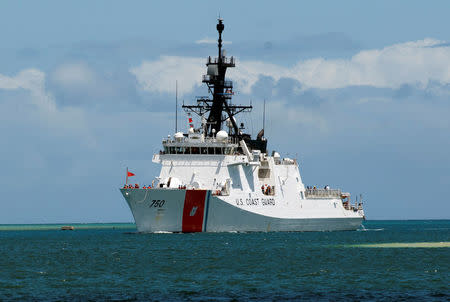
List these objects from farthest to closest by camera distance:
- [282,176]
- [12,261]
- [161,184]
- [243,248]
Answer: [282,176], [161,184], [243,248], [12,261]

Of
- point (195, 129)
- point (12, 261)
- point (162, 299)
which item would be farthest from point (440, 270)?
point (195, 129)

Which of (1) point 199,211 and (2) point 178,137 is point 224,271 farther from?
(2) point 178,137

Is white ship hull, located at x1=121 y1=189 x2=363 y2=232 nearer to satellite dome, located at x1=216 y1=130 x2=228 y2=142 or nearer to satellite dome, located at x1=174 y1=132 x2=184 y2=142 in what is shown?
satellite dome, located at x1=216 y1=130 x2=228 y2=142

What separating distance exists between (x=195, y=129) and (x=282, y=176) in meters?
9.48

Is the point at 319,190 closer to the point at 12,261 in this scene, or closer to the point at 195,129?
the point at 195,129

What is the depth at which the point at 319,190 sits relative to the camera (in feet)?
275

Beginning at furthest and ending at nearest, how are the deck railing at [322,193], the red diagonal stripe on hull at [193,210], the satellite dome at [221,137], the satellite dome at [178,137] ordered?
the deck railing at [322,193], the satellite dome at [221,137], the satellite dome at [178,137], the red diagonal stripe on hull at [193,210]

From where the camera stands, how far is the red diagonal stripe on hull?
66.4 meters

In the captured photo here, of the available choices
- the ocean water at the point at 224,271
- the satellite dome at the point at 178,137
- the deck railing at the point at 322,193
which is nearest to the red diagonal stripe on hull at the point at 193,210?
the ocean water at the point at 224,271

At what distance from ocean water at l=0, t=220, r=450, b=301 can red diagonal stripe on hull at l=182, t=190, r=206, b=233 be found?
128 inches

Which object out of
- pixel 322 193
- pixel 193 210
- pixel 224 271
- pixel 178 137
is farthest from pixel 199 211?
pixel 224 271

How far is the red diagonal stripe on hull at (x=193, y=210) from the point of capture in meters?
66.4

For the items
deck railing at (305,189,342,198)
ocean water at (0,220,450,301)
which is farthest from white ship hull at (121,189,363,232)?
deck railing at (305,189,342,198)

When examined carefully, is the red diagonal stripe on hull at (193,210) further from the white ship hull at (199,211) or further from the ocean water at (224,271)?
the ocean water at (224,271)
